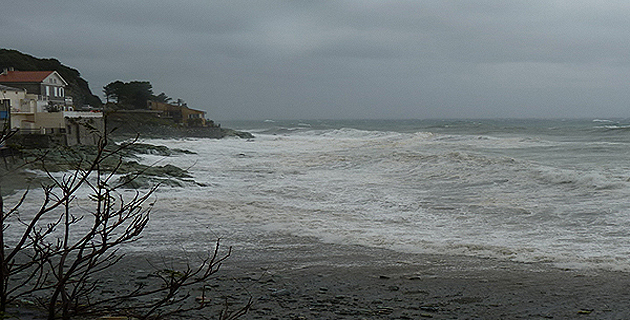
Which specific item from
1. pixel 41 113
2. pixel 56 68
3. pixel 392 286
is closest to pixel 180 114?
pixel 56 68

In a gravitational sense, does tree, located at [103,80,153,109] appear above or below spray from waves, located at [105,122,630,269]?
above

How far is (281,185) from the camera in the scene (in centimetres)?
1614

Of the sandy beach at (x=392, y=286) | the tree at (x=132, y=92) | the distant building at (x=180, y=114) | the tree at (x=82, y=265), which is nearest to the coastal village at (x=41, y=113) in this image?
the tree at (x=82, y=265)

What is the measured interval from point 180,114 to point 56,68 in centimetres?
1531

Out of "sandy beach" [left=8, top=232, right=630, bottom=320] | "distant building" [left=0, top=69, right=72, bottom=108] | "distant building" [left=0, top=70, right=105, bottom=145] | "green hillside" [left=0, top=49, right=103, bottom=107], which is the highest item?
"green hillside" [left=0, top=49, right=103, bottom=107]

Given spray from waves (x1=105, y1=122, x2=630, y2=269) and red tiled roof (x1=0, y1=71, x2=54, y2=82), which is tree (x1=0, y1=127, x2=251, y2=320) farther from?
red tiled roof (x1=0, y1=71, x2=54, y2=82)

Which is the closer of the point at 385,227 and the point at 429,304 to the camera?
the point at 429,304

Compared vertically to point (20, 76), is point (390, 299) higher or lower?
lower

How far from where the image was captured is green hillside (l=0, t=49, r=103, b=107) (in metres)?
57.8

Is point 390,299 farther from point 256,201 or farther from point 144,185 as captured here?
point 144,185

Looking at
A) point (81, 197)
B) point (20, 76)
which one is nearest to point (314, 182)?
point (81, 197)

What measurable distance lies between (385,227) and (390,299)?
4.08m

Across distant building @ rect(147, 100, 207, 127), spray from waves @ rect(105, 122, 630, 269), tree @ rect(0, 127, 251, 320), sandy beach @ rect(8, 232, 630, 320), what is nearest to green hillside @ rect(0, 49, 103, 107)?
distant building @ rect(147, 100, 207, 127)

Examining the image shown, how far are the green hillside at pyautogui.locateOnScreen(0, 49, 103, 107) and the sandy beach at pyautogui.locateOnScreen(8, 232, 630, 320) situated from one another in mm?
55321
